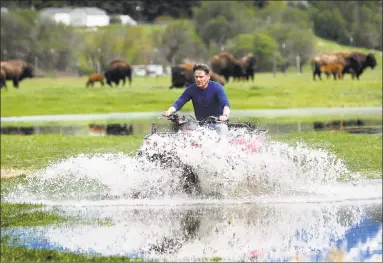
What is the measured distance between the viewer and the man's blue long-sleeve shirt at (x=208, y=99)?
52.7ft

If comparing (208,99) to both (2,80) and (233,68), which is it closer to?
(2,80)

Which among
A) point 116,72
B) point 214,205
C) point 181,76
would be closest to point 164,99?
point 181,76

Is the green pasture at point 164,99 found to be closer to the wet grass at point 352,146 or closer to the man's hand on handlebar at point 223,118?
the wet grass at point 352,146

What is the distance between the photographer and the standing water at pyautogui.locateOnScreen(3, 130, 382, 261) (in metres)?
11.7

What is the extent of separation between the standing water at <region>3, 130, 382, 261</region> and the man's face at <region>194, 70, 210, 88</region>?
2.71ft

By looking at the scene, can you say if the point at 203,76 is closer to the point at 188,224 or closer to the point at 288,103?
the point at 188,224

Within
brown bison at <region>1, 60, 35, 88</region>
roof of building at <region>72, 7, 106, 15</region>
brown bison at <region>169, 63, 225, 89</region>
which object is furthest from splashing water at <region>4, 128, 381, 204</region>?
roof of building at <region>72, 7, 106, 15</region>

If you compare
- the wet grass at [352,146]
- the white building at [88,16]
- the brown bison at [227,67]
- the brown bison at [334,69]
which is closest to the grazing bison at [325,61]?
the brown bison at [334,69]

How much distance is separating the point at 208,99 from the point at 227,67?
5962cm

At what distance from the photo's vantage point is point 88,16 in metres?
187

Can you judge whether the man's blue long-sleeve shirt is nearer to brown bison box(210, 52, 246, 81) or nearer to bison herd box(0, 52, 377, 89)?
bison herd box(0, 52, 377, 89)

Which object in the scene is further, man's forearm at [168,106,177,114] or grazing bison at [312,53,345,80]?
grazing bison at [312,53,345,80]

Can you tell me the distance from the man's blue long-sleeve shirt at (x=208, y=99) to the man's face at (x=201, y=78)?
0.10 meters

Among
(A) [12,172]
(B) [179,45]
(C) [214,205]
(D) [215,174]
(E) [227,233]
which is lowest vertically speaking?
(B) [179,45]
